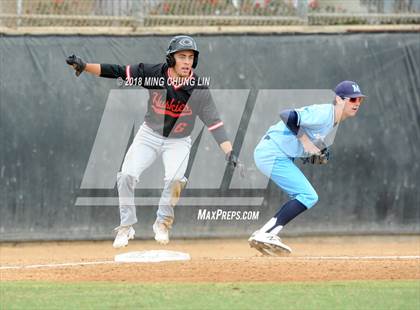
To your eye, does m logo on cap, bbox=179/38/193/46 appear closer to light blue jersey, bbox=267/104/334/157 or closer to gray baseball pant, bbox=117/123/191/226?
gray baseball pant, bbox=117/123/191/226

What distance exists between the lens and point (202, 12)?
14656 mm

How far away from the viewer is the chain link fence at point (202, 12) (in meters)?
14.3

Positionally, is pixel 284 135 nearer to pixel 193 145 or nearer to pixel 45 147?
pixel 193 145

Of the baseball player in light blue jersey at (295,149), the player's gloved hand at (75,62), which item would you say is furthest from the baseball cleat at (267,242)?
the player's gloved hand at (75,62)

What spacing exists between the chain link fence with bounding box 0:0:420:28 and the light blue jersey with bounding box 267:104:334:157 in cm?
490

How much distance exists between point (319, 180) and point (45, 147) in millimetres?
4118

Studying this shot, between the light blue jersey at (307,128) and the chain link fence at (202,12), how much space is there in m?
4.90

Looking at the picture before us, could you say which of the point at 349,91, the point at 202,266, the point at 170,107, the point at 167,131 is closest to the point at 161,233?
the point at 202,266

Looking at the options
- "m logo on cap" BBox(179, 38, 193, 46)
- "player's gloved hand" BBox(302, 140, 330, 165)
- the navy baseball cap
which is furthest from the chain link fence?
"player's gloved hand" BBox(302, 140, 330, 165)

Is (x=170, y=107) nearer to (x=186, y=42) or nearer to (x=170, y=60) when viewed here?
(x=170, y=60)

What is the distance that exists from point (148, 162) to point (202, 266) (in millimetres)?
1423

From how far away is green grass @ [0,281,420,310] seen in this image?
7703 millimetres

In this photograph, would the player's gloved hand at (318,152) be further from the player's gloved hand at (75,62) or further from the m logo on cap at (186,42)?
the player's gloved hand at (75,62)

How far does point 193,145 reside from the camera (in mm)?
13359
